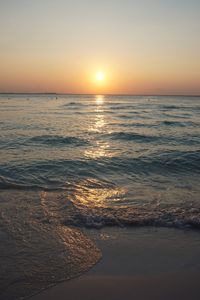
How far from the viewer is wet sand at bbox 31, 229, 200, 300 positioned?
13.9ft

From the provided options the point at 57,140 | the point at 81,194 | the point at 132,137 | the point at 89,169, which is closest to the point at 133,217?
the point at 81,194

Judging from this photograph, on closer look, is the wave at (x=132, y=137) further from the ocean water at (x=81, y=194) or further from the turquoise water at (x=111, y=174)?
the ocean water at (x=81, y=194)

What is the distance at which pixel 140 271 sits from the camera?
191 inches

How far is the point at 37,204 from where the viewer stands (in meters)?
7.91

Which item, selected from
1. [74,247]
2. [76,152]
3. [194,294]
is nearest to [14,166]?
[76,152]

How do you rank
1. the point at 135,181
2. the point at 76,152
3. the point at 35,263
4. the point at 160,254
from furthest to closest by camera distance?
the point at 76,152, the point at 135,181, the point at 160,254, the point at 35,263

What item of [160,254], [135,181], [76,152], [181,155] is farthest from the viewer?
[76,152]

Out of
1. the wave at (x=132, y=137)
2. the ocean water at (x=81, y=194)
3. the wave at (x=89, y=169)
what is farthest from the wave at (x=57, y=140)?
the wave at (x=89, y=169)

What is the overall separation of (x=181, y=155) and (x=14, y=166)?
755cm

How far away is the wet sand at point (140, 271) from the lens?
4.25 metres

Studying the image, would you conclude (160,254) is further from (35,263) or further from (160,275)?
(35,263)

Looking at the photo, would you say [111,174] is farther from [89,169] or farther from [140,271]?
[140,271]

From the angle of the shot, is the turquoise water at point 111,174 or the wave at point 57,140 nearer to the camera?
the turquoise water at point 111,174

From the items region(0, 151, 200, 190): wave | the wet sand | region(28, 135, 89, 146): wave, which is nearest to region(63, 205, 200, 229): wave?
the wet sand
